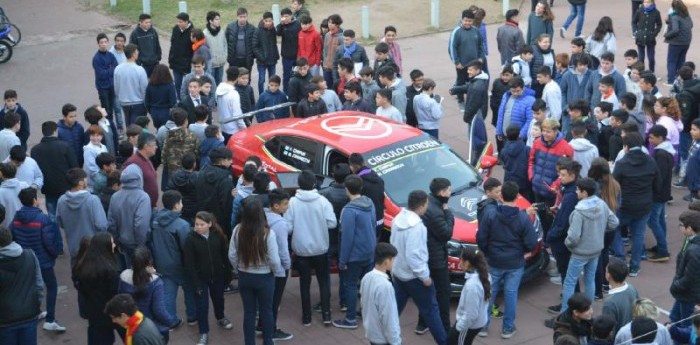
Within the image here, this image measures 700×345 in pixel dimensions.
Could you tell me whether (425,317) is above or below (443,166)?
below

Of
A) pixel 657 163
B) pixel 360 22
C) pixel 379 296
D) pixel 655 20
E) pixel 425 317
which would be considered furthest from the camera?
pixel 360 22

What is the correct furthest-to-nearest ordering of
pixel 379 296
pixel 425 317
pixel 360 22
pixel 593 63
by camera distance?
pixel 360 22, pixel 593 63, pixel 425 317, pixel 379 296

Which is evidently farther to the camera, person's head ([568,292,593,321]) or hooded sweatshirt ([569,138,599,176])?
hooded sweatshirt ([569,138,599,176])

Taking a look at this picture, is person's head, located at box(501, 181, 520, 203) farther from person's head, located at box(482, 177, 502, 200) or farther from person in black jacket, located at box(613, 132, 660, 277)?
person in black jacket, located at box(613, 132, 660, 277)

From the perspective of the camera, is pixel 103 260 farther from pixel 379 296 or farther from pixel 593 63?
pixel 593 63

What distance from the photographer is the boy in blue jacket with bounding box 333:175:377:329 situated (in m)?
10.8

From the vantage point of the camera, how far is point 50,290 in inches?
443

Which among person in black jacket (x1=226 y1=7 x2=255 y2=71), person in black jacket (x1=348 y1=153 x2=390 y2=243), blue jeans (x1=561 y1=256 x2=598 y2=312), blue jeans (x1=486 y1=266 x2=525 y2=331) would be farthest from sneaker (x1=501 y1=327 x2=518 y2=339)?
person in black jacket (x1=226 y1=7 x2=255 y2=71)

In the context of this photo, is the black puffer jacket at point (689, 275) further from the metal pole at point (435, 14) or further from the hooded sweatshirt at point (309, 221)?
the metal pole at point (435, 14)

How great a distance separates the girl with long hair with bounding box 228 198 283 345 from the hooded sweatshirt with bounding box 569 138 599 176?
14.1ft

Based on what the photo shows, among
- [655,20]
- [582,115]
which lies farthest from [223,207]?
[655,20]

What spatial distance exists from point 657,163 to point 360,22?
12928 mm

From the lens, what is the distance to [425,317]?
1044cm

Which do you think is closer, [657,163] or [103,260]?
[103,260]
